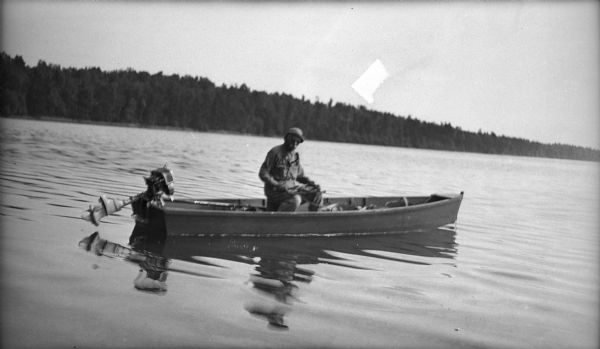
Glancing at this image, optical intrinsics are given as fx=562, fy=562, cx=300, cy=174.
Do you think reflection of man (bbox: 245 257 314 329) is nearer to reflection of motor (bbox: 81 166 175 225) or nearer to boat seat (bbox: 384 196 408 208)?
reflection of motor (bbox: 81 166 175 225)

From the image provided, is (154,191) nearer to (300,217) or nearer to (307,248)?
(300,217)

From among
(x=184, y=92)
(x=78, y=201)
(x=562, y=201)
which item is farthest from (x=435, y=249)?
(x=184, y=92)

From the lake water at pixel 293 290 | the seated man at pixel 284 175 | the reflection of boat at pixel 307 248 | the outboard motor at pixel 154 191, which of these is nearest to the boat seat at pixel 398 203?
the lake water at pixel 293 290

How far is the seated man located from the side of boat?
37cm

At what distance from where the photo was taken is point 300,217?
10.3m

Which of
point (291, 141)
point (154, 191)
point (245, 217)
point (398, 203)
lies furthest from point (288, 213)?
point (398, 203)

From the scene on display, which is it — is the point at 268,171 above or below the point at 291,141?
→ below

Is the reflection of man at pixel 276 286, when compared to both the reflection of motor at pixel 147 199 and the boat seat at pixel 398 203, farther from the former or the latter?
the boat seat at pixel 398 203

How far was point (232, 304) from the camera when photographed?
6.00 meters

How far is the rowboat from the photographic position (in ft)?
30.0

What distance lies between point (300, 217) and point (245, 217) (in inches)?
44.6

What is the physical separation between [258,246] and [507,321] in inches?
→ 171

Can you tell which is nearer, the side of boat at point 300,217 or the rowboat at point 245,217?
the rowboat at point 245,217

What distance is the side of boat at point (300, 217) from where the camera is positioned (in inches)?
367
